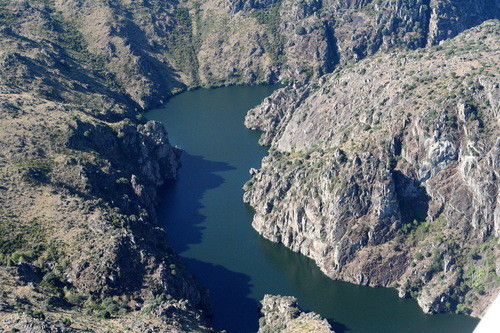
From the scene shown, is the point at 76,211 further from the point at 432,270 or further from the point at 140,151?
the point at 432,270

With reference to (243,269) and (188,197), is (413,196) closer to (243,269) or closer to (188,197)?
(243,269)

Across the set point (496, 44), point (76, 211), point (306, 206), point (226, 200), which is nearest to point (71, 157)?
point (76, 211)

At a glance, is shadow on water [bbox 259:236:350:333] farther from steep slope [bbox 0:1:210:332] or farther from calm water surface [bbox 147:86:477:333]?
steep slope [bbox 0:1:210:332]

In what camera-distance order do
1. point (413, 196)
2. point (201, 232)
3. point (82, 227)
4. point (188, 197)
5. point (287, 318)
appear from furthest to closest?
point (188, 197) < point (201, 232) < point (413, 196) < point (82, 227) < point (287, 318)

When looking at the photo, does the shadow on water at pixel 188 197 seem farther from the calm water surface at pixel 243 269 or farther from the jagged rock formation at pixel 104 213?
the jagged rock formation at pixel 104 213

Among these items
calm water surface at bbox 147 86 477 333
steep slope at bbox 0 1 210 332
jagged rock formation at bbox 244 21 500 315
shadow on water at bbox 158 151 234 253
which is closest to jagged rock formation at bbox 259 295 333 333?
calm water surface at bbox 147 86 477 333

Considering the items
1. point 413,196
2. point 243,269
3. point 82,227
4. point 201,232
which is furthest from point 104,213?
point 413,196
